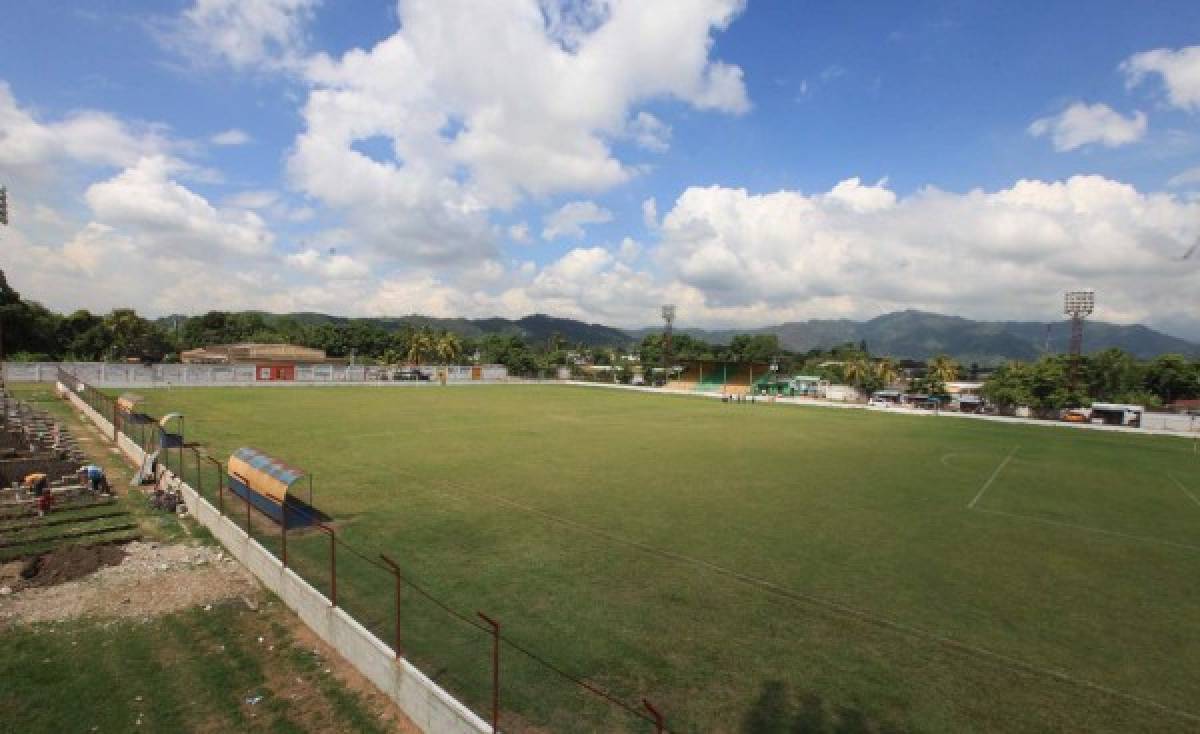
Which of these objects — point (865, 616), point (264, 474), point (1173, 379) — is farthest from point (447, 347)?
point (1173, 379)

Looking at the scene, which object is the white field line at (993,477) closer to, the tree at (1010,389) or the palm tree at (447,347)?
the tree at (1010,389)

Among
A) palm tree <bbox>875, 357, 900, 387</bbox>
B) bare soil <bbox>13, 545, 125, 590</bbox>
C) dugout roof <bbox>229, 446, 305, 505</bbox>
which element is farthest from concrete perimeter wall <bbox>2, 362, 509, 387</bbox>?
palm tree <bbox>875, 357, 900, 387</bbox>

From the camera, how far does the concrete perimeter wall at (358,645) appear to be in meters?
6.77

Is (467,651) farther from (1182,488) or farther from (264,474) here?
(1182,488)

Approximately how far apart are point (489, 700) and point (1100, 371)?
9723 cm

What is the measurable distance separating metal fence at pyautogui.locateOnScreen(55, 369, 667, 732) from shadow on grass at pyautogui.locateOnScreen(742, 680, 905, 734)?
1191 mm

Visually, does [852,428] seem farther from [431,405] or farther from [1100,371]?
[1100,371]

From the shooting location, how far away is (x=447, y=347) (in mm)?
101750

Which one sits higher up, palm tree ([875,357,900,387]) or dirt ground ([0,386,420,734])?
palm tree ([875,357,900,387])

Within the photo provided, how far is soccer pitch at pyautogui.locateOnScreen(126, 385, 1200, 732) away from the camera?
7.79m

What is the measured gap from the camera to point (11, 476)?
17016 mm

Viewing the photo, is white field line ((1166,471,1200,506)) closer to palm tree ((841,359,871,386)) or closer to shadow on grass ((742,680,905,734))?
shadow on grass ((742,680,905,734))

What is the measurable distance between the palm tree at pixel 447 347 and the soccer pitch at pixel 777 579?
73.1 meters

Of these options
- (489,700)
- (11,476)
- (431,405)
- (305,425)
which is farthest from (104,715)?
(431,405)
